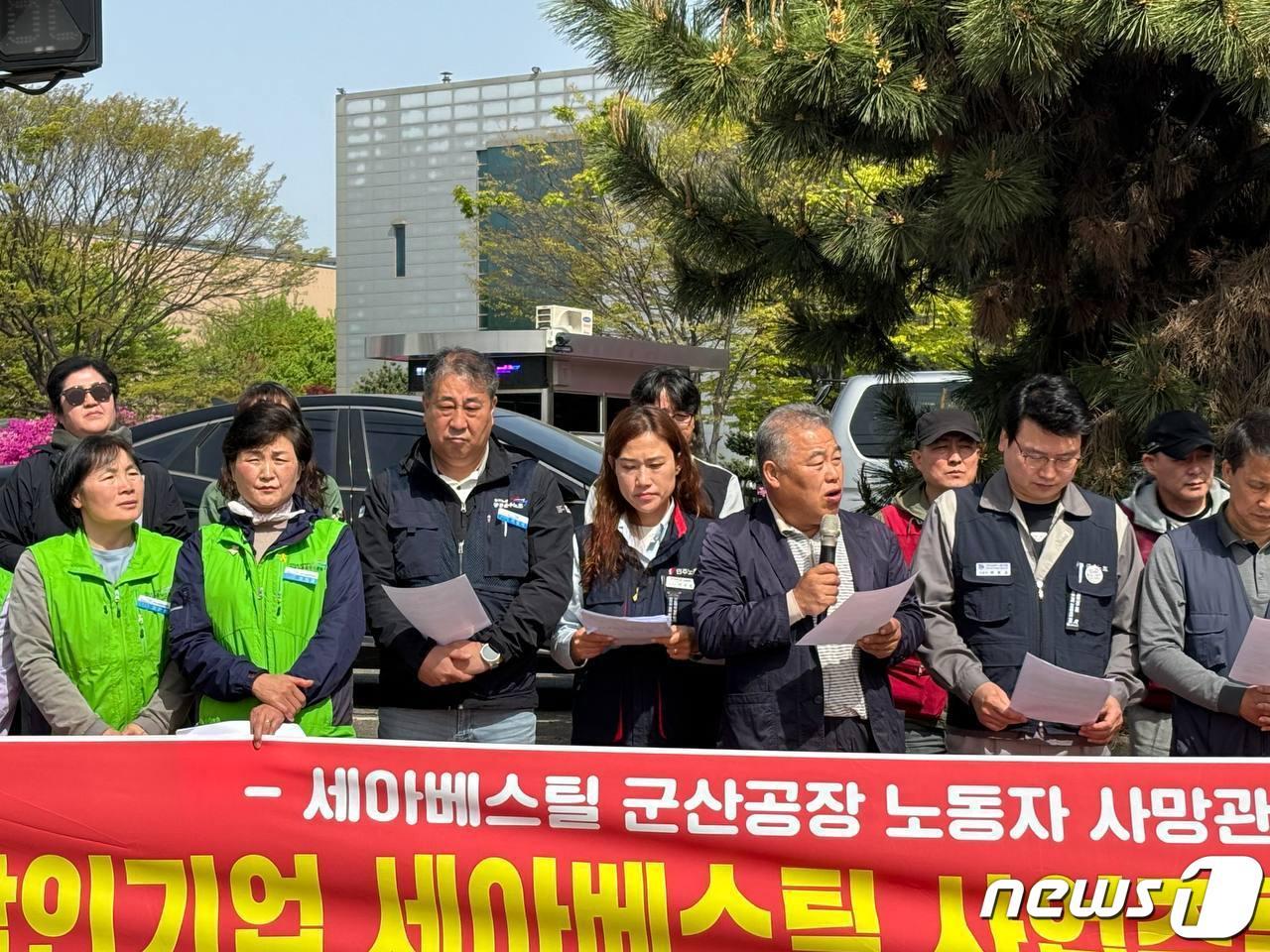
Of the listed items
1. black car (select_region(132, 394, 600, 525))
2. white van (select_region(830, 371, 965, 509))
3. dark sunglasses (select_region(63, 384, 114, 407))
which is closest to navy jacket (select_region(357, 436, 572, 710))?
dark sunglasses (select_region(63, 384, 114, 407))

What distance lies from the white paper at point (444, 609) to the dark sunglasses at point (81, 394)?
6.94ft

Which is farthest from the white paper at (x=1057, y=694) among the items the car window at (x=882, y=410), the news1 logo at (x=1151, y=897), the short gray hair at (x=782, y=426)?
the car window at (x=882, y=410)

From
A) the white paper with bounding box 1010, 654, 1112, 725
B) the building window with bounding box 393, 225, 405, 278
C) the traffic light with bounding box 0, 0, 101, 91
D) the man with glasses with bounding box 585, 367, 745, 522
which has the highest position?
the building window with bounding box 393, 225, 405, 278

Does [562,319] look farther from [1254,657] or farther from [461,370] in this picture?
[1254,657]

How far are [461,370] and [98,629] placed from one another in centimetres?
135

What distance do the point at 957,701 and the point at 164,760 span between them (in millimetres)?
2245

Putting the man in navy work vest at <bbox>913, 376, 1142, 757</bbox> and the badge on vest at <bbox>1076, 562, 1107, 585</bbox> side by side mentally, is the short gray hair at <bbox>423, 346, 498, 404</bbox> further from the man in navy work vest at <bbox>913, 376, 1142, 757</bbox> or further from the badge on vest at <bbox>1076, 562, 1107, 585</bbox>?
the badge on vest at <bbox>1076, 562, 1107, 585</bbox>

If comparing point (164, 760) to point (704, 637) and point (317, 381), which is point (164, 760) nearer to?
point (704, 637)

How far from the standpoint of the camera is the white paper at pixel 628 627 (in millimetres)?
3924

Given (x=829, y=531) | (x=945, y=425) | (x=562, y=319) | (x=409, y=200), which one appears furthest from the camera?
(x=409, y=200)

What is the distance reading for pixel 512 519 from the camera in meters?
4.45

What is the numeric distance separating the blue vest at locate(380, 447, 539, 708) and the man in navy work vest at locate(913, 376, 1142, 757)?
1241 millimetres

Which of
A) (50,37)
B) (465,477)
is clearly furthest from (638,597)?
(50,37)

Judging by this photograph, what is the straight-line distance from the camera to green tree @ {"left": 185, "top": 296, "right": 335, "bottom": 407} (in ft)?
150
